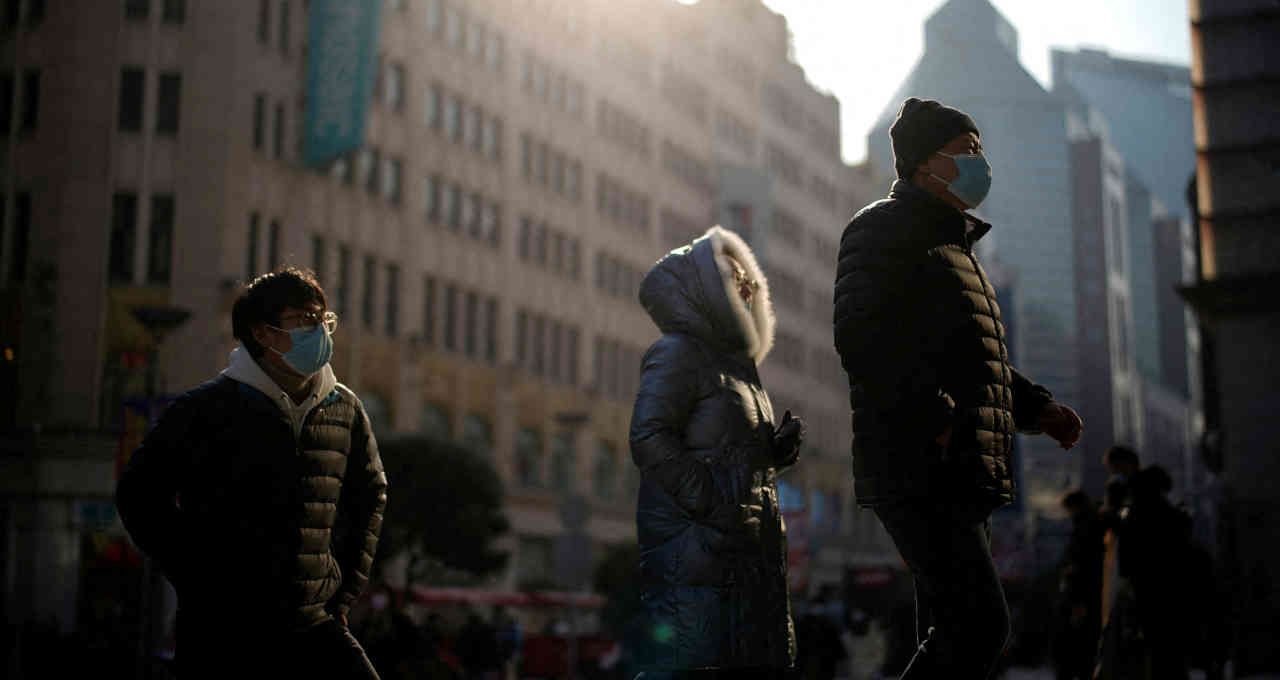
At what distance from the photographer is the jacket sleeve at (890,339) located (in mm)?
4918

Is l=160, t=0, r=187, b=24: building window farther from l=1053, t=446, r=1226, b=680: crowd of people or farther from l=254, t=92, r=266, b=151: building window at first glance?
l=1053, t=446, r=1226, b=680: crowd of people

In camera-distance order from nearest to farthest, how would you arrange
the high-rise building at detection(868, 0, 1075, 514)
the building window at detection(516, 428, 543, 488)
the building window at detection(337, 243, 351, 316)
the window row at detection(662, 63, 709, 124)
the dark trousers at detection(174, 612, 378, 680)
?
the dark trousers at detection(174, 612, 378, 680) → the building window at detection(337, 243, 351, 316) → the building window at detection(516, 428, 543, 488) → the window row at detection(662, 63, 709, 124) → the high-rise building at detection(868, 0, 1075, 514)

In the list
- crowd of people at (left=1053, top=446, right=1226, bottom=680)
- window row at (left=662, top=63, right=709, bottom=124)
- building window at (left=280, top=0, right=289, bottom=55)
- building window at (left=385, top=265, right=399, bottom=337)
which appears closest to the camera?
crowd of people at (left=1053, top=446, right=1226, bottom=680)

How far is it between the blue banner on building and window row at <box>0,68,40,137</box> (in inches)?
258

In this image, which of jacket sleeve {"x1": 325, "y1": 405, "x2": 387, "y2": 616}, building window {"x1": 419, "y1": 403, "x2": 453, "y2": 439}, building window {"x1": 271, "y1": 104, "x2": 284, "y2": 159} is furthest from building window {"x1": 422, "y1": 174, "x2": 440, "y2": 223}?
jacket sleeve {"x1": 325, "y1": 405, "x2": 387, "y2": 616}

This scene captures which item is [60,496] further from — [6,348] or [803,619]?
[803,619]

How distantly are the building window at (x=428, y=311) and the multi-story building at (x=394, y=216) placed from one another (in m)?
0.09

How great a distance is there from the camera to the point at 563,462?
5947cm

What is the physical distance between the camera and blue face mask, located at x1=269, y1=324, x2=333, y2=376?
5.18 meters

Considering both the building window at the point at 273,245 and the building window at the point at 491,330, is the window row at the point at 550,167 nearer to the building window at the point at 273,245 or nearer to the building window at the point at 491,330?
the building window at the point at 491,330

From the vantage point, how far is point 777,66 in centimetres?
8612

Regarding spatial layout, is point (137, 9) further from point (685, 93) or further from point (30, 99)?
point (685, 93)

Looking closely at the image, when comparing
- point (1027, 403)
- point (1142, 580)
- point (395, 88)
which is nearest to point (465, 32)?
point (395, 88)

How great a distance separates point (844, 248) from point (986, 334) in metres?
0.48
